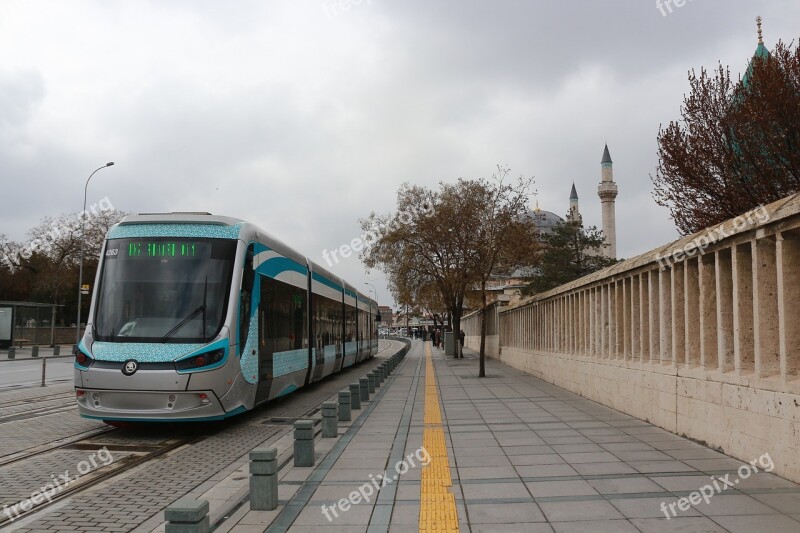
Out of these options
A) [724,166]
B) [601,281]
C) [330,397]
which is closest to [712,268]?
[601,281]

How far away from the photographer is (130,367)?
29.4ft

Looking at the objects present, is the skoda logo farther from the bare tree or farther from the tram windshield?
the bare tree

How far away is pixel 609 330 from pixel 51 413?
1106 cm

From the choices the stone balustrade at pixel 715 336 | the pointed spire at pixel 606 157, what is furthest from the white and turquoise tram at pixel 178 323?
the pointed spire at pixel 606 157

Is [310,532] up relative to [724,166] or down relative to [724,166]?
down

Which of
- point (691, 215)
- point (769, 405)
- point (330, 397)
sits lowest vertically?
point (330, 397)

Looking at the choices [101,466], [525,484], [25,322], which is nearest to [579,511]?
[525,484]

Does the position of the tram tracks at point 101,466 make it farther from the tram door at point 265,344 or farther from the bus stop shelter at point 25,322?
the bus stop shelter at point 25,322

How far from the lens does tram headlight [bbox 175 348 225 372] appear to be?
899 cm

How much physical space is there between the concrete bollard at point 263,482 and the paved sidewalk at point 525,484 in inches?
4.0

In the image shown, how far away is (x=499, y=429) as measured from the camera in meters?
10.2

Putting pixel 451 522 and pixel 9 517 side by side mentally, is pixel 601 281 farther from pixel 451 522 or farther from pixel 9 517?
pixel 9 517

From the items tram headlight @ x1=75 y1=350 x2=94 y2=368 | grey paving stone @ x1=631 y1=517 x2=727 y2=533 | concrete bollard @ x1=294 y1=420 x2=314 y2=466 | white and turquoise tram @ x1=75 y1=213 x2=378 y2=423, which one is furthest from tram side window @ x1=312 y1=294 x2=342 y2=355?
grey paving stone @ x1=631 y1=517 x2=727 y2=533

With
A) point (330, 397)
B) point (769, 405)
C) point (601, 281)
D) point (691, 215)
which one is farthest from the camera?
point (691, 215)
